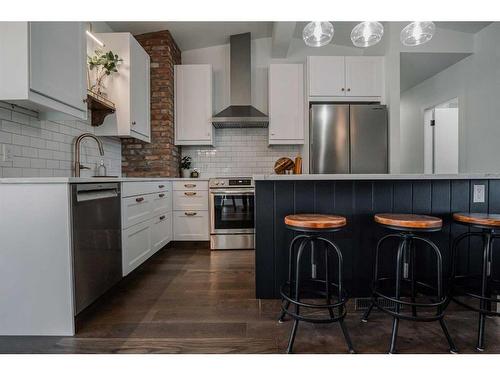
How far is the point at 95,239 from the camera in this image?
182 cm

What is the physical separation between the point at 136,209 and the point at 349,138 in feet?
8.96

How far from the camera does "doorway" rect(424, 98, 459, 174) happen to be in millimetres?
4676

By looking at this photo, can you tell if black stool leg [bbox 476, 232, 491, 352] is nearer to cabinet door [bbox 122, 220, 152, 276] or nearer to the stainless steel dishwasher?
the stainless steel dishwasher

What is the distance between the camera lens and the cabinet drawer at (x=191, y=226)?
3621 millimetres

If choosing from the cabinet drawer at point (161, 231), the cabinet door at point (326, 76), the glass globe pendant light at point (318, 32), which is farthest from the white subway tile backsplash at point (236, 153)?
the glass globe pendant light at point (318, 32)

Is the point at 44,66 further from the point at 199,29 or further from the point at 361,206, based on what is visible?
the point at 199,29

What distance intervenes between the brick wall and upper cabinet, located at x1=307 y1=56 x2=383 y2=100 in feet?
6.56

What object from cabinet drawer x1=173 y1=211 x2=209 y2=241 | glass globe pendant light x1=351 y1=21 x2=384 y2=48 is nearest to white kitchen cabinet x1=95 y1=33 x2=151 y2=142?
cabinet drawer x1=173 y1=211 x2=209 y2=241

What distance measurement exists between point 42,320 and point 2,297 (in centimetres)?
26

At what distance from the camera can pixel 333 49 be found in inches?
168

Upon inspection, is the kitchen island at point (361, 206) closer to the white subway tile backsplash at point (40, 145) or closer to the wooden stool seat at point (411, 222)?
the wooden stool seat at point (411, 222)

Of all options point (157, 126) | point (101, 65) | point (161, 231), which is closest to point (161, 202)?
point (161, 231)
